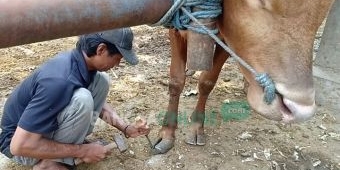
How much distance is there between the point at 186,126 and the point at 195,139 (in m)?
0.22

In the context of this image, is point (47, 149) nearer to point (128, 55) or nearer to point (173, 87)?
point (128, 55)

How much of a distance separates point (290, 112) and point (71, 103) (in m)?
1.43

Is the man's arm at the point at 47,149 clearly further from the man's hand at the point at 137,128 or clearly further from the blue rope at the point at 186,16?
the blue rope at the point at 186,16

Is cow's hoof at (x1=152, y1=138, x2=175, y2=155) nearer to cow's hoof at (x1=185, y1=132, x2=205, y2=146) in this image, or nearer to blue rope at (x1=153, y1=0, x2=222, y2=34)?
cow's hoof at (x1=185, y1=132, x2=205, y2=146)

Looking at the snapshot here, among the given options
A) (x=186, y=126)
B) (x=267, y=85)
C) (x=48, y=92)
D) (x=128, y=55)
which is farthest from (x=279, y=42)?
(x=186, y=126)

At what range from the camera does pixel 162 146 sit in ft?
12.3

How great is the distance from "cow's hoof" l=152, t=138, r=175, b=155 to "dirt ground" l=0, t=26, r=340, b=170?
1.5 inches

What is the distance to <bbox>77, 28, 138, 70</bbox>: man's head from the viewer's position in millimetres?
2914

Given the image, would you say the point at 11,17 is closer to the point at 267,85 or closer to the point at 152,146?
the point at 267,85

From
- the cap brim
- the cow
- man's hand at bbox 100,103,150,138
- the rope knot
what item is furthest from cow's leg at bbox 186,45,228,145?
the rope knot

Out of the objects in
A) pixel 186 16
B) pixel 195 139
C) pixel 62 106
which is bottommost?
pixel 195 139

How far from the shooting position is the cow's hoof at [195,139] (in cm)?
389

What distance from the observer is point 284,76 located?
82.0 inches

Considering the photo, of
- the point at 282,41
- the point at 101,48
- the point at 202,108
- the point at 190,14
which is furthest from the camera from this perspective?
the point at 202,108
